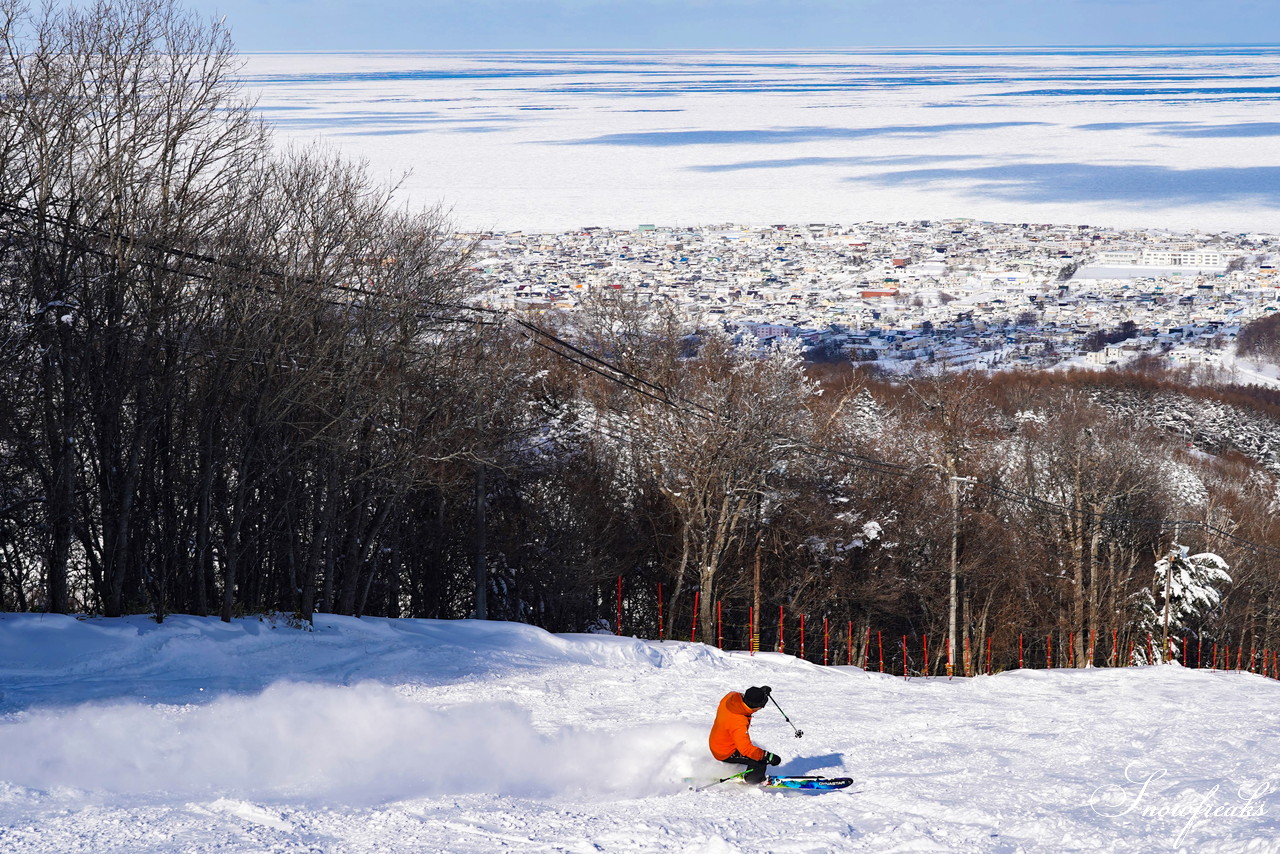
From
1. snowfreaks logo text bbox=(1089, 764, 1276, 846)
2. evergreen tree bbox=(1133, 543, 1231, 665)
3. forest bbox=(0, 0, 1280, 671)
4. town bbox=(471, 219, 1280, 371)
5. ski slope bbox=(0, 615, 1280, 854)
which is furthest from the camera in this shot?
town bbox=(471, 219, 1280, 371)

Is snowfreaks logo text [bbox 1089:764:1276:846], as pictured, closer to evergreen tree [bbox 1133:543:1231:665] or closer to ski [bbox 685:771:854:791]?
ski [bbox 685:771:854:791]

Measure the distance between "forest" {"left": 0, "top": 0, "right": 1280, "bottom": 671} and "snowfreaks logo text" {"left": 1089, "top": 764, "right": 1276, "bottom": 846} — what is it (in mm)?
11765

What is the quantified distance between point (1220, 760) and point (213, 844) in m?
10.7

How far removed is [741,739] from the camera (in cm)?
1044

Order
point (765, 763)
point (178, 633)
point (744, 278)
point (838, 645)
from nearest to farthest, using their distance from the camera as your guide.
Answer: point (765, 763), point (178, 633), point (838, 645), point (744, 278)

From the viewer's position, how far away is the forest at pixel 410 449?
16016mm

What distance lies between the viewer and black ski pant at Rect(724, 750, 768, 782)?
34.1 ft

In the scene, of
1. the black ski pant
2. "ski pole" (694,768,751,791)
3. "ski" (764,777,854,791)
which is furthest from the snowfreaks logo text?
"ski pole" (694,768,751,791)

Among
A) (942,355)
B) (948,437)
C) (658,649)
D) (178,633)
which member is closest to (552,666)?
(658,649)

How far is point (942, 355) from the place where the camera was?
11119 cm

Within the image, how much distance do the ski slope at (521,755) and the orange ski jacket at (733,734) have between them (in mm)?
371

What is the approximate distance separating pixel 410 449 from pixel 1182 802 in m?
15.6

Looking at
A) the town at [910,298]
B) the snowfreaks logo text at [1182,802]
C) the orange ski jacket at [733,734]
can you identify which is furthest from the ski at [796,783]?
the town at [910,298]

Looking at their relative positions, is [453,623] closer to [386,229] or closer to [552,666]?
[552,666]
